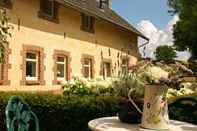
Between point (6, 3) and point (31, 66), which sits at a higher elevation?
point (6, 3)

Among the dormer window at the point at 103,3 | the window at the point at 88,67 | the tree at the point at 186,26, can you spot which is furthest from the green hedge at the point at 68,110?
the tree at the point at 186,26

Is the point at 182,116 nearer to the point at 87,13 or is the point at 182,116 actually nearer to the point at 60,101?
the point at 60,101

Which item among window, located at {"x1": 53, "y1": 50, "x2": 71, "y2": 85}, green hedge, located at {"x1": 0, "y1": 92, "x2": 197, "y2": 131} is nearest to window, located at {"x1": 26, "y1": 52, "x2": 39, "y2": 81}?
window, located at {"x1": 53, "y1": 50, "x2": 71, "y2": 85}

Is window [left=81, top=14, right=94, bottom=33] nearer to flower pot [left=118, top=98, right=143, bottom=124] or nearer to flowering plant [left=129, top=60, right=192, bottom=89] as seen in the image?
flower pot [left=118, top=98, right=143, bottom=124]

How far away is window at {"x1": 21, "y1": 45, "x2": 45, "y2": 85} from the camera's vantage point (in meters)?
18.1

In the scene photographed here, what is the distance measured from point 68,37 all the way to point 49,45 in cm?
204

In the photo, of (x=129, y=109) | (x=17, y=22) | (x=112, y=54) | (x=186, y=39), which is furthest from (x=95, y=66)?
(x=129, y=109)

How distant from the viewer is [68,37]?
72.4ft

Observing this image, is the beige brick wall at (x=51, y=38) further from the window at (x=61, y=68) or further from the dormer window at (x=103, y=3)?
the dormer window at (x=103, y=3)

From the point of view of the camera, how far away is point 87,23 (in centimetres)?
2459

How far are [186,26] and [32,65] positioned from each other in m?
21.0

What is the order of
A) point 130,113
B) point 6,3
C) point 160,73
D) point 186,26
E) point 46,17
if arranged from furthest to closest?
point 186,26
point 46,17
point 6,3
point 130,113
point 160,73

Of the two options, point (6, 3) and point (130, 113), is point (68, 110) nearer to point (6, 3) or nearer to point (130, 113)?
point (130, 113)

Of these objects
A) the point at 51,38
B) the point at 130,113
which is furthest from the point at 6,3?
the point at 130,113
